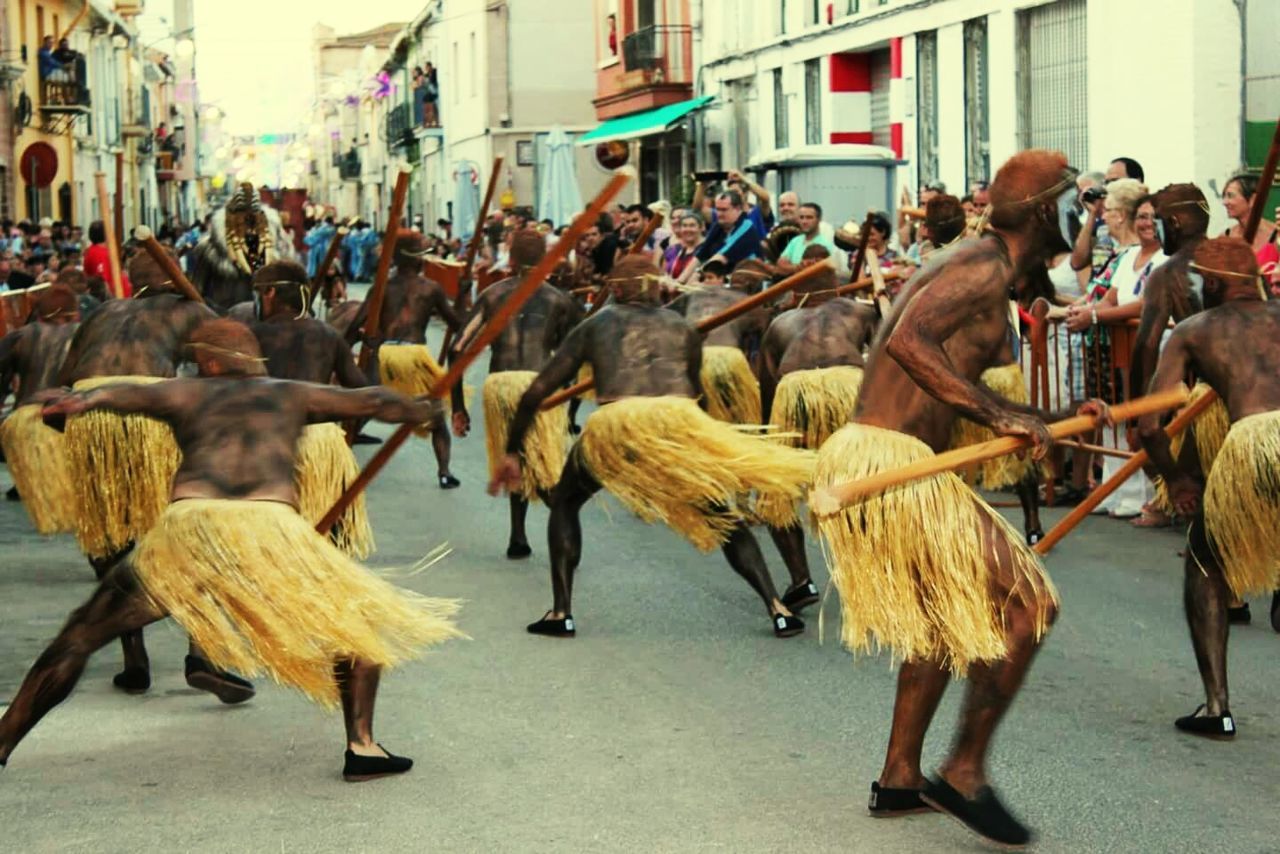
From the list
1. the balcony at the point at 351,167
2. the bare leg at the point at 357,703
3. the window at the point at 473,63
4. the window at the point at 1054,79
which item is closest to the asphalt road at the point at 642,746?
the bare leg at the point at 357,703

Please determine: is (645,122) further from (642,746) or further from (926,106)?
(642,746)

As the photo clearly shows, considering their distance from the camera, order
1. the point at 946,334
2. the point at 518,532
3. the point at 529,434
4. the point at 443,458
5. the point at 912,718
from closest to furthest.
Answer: the point at 946,334, the point at 912,718, the point at 529,434, the point at 518,532, the point at 443,458

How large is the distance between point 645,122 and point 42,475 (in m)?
28.2

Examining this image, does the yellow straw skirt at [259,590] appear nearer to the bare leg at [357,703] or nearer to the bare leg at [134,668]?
Result: the bare leg at [357,703]

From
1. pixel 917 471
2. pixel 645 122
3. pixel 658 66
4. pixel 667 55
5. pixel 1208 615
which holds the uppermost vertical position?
pixel 667 55

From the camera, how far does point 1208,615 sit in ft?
23.1

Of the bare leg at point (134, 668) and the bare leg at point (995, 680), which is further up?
the bare leg at point (995, 680)

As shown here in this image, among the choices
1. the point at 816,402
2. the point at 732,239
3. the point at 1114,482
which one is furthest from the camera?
the point at 732,239

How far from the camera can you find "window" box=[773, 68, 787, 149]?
30.8 m

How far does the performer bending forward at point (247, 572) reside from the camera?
618cm

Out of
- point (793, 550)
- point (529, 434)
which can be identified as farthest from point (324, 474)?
point (529, 434)

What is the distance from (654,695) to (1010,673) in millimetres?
2267

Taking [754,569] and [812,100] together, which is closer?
[754,569]

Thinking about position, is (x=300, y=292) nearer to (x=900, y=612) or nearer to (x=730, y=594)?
(x=730, y=594)
